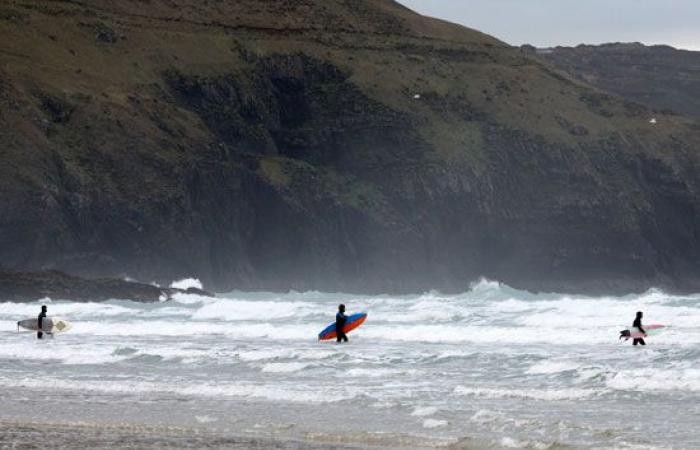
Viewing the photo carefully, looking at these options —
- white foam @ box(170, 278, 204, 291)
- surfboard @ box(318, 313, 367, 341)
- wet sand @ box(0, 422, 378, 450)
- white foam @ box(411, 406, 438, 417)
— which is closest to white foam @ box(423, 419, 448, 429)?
white foam @ box(411, 406, 438, 417)

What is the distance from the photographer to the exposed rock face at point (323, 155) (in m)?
92.2

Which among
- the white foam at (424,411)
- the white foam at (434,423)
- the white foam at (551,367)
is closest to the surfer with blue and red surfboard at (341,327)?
the white foam at (551,367)

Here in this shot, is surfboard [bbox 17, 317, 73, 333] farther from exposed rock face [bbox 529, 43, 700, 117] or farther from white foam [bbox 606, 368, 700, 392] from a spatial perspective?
exposed rock face [bbox 529, 43, 700, 117]

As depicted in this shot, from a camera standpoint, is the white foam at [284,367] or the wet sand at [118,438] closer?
the wet sand at [118,438]

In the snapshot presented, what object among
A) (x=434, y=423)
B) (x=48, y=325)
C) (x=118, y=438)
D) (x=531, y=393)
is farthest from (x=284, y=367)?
(x=48, y=325)

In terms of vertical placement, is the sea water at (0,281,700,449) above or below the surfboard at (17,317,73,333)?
below

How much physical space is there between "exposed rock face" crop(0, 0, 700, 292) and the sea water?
1763 inches

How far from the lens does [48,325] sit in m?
41.2

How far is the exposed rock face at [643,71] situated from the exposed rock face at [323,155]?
45913 millimetres

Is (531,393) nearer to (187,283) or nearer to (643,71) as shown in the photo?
(187,283)

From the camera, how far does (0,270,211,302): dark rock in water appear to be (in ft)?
221

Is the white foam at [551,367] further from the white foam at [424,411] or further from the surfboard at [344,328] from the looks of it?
the surfboard at [344,328]

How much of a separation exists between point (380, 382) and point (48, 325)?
15284 mm

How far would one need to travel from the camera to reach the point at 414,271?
104 m
